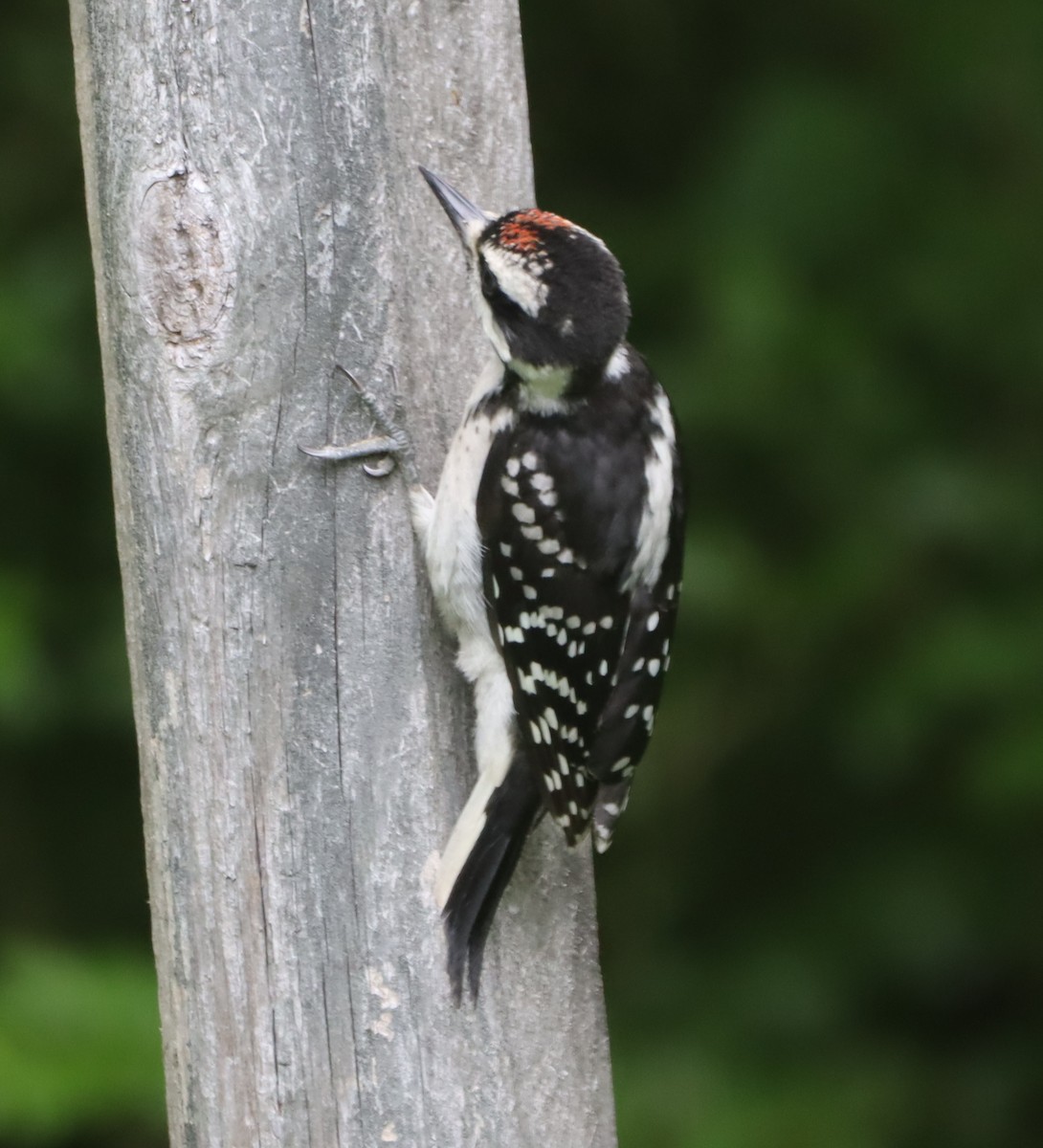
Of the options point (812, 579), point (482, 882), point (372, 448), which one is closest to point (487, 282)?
point (372, 448)

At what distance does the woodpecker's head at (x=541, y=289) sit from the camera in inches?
88.7

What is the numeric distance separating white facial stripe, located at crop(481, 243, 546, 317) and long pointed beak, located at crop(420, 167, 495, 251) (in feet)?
0.09

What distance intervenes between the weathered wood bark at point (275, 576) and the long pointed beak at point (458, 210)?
3 centimetres

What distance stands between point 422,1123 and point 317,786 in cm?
46

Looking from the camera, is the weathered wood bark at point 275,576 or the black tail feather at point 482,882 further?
the black tail feather at point 482,882

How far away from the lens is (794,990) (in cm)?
399

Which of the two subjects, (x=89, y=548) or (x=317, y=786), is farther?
(x=89, y=548)

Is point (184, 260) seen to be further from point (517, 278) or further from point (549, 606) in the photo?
point (549, 606)

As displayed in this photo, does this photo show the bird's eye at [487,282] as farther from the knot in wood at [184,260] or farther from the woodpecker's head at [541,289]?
the knot in wood at [184,260]

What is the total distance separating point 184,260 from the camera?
6.78 feet

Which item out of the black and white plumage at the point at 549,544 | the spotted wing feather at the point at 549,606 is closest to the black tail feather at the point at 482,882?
the black and white plumage at the point at 549,544

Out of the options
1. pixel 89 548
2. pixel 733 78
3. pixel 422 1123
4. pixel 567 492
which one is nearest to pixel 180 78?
pixel 567 492

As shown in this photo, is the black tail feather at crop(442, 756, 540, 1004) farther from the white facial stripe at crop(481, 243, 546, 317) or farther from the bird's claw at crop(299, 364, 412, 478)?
the white facial stripe at crop(481, 243, 546, 317)

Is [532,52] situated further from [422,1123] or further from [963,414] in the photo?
[422,1123]
